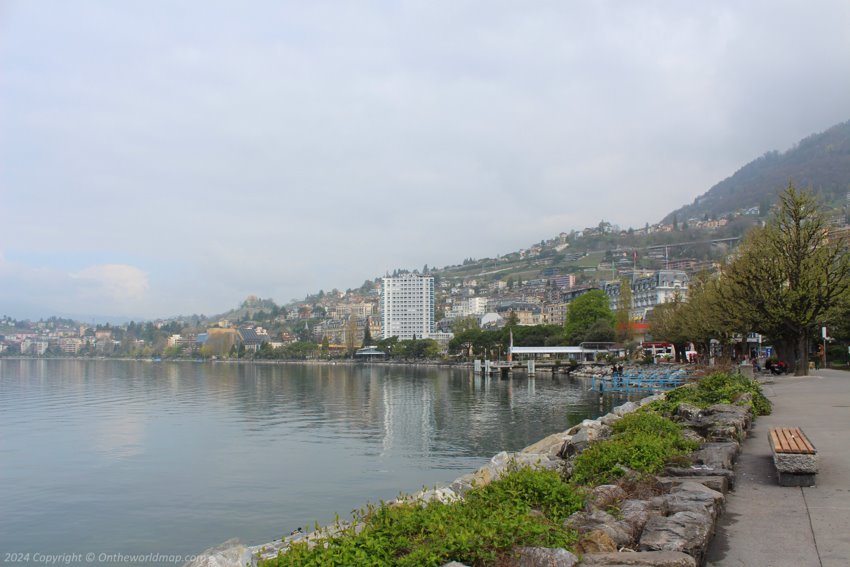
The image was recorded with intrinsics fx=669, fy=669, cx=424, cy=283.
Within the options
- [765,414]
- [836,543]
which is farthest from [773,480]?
[765,414]

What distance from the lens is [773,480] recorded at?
923 centimetres

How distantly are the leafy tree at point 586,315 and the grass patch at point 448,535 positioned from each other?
4185 inches

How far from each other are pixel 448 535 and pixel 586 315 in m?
112

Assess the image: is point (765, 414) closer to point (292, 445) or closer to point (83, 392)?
point (292, 445)

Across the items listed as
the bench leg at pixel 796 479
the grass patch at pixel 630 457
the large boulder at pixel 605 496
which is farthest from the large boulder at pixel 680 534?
the bench leg at pixel 796 479

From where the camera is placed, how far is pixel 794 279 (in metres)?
34.0

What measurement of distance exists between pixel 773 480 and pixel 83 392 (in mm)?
64768

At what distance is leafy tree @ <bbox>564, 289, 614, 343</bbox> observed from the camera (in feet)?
368

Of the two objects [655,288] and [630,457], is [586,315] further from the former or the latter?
[630,457]

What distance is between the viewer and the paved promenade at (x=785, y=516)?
6.20 metres

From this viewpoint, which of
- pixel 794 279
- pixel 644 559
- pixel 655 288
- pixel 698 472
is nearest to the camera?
pixel 644 559

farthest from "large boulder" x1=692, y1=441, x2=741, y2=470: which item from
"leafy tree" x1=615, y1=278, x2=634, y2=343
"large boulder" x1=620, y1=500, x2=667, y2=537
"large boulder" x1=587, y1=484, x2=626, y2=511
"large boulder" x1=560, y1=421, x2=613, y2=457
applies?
"leafy tree" x1=615, y1=278, x2=634, y2=343

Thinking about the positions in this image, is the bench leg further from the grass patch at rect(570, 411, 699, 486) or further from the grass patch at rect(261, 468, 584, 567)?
the grass patch at rect(261, 468, 584, 567)

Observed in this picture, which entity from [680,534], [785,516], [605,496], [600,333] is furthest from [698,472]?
[600,333]
